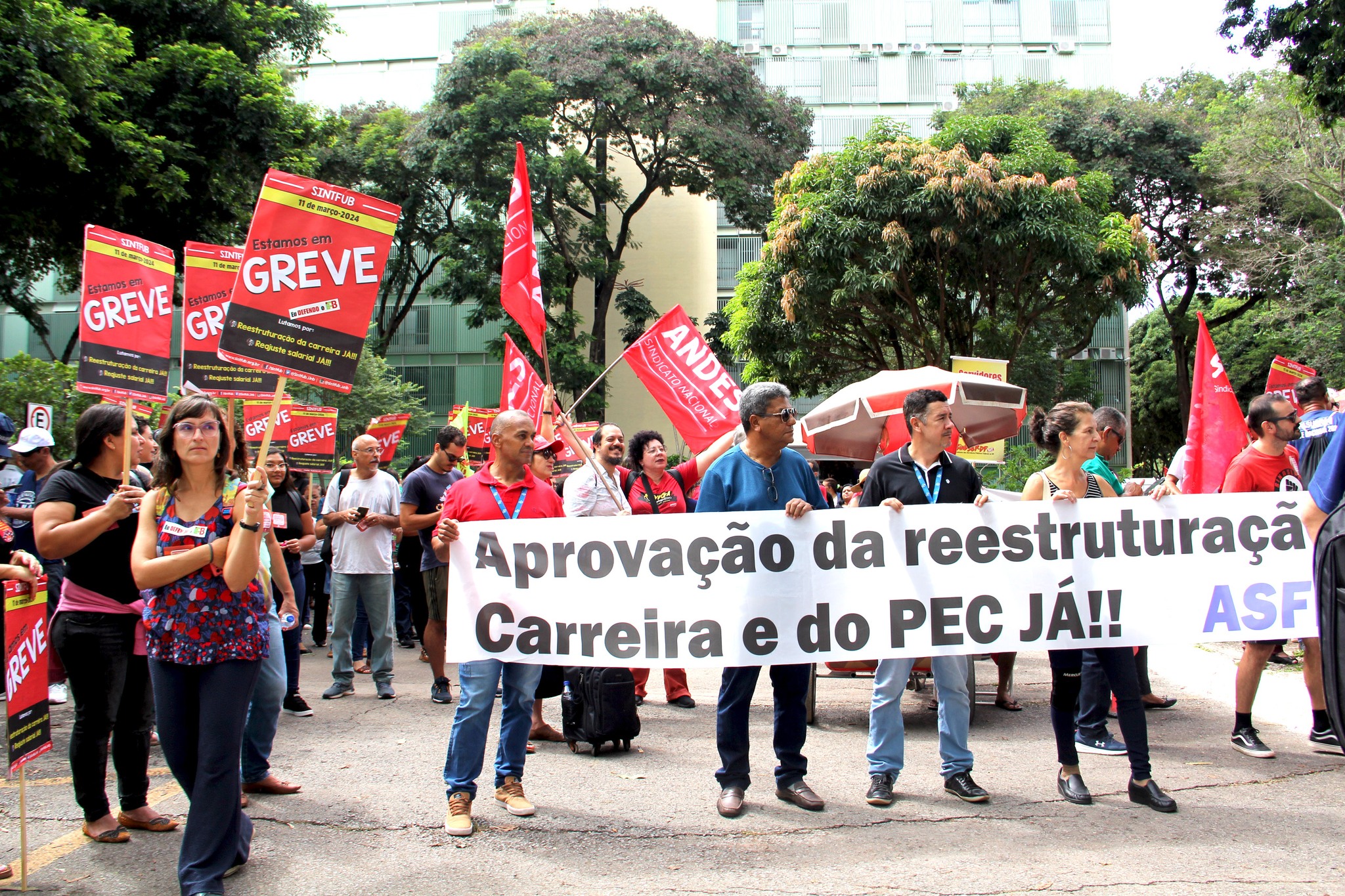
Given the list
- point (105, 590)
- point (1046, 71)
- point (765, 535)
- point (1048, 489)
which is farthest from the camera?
point (1046, 71)

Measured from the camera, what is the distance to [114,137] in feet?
44.5

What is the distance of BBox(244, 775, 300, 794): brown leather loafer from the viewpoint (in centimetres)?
523

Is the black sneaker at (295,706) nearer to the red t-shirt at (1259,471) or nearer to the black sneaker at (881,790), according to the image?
the black sneaker at (881,790)

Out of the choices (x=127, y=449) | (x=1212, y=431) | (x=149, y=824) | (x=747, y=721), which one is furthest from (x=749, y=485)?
(x=1212, y=431)

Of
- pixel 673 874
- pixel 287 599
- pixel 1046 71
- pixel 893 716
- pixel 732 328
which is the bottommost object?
pixel 673 874

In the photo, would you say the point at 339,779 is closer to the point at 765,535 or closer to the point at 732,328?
the point at 765,535

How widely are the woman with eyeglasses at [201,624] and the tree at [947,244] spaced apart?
1802cm

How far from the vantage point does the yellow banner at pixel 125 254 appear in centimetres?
574

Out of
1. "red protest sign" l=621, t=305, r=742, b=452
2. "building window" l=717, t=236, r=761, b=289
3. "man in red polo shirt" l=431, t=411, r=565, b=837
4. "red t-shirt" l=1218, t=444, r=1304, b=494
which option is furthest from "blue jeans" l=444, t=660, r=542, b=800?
"building window" l=717, t=236, r=761, b=289

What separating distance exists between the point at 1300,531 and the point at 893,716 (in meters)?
2.28

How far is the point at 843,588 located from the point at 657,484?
2.74 meters

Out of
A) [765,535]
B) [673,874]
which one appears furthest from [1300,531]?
[673,874]

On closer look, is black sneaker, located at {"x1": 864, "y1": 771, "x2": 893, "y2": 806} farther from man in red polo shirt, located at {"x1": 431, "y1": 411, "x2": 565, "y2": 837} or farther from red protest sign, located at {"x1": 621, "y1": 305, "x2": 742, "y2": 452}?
red protest sign, located at {"x1": 621, "y1": 305, "x2": 742, "y2": 452}

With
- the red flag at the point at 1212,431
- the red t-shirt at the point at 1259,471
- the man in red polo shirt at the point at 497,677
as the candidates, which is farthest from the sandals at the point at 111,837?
the red flag at the point at 1212,431
